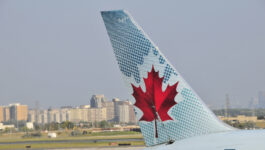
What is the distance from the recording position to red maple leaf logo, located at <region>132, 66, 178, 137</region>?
16.0 m

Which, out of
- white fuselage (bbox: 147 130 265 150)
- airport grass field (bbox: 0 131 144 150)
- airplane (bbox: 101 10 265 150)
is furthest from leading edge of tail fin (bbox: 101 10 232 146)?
airport grass field (bbox: 0 131 144 150)

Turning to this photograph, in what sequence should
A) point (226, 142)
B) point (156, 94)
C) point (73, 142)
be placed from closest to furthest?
point (226, 142)
point (156, 94)
point (73, 142)

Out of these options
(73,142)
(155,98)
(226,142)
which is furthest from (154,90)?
(73,142)

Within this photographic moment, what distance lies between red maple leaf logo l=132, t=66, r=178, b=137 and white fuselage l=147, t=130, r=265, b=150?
Result: 995 mm

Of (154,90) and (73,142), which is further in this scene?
(73,142)

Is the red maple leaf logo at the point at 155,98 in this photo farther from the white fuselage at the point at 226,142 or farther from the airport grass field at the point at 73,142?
the airport grass field at the point at 73,142

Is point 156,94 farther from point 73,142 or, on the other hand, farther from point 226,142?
point 73,142

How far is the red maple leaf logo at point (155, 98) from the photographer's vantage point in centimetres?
1605

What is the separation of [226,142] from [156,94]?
2.69m

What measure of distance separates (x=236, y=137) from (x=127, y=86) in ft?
12.1

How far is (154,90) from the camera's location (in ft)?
53.2

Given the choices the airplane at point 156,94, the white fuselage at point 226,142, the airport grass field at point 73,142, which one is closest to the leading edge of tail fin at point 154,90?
the airplane at point 156,94

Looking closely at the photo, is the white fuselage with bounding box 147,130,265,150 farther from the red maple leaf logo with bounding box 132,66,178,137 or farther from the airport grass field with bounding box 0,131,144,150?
the airport grass field with bounding box 0,131,144,150

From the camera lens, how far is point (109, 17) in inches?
645
